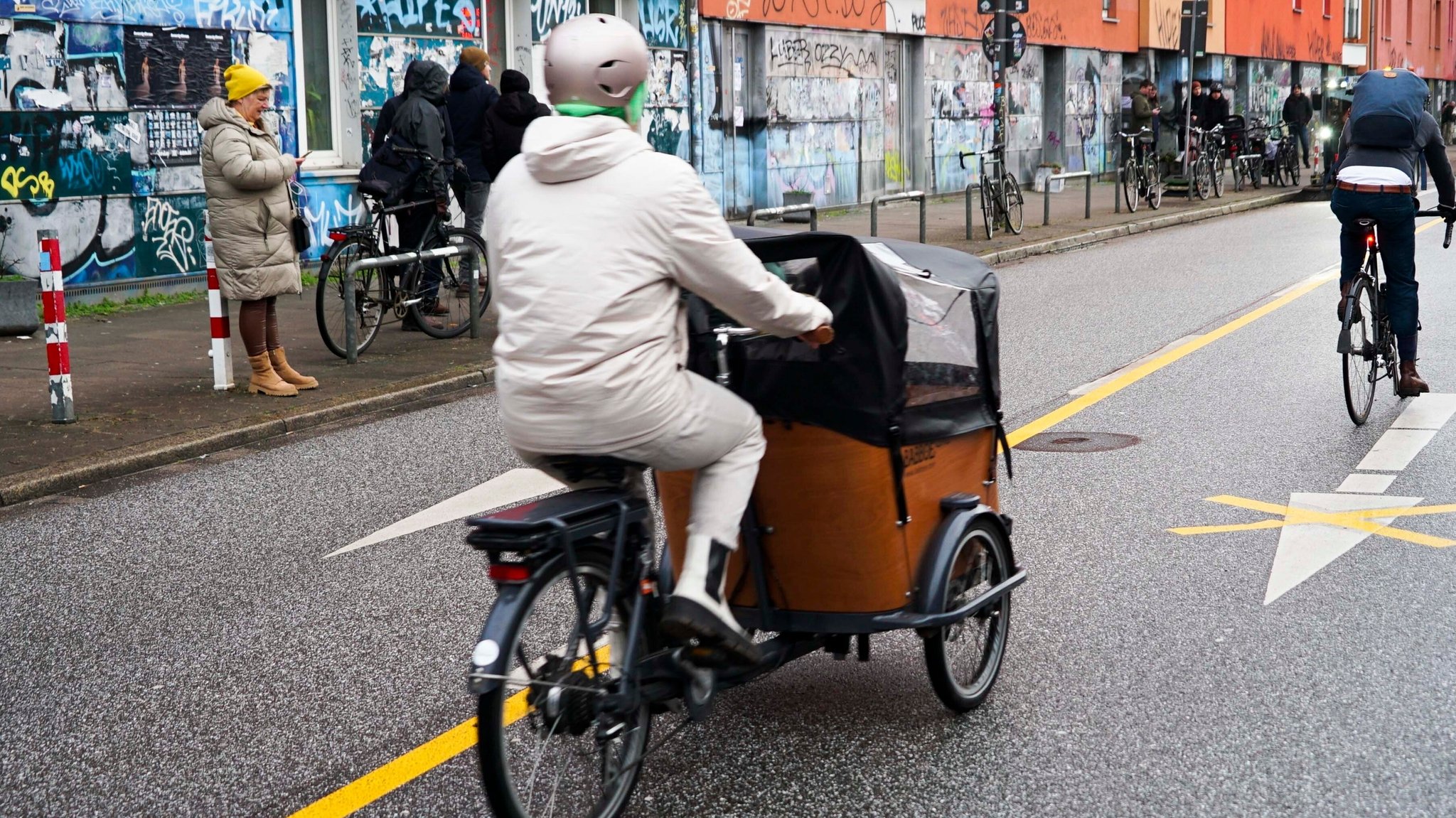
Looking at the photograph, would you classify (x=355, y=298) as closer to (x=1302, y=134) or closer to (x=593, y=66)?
(x=593, y=66)

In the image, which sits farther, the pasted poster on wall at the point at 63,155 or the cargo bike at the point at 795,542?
the pasted poster on wall at the point at 63,155

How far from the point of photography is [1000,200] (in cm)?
2120

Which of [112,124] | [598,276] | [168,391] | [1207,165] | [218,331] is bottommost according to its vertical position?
[168,391]

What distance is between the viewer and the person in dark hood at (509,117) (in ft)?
44.2

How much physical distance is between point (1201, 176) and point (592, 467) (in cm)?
2740

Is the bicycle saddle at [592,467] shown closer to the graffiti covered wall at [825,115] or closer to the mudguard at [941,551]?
the mudguard at [941,551]

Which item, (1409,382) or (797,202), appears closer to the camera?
(1409,382)

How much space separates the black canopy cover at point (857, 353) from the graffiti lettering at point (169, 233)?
1163cm

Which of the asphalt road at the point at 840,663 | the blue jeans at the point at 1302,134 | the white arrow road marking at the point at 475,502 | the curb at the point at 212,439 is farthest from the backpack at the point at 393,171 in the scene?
Answer: the blue jeans at the point at 1302,134

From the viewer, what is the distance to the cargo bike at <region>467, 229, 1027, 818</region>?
358 centimetres

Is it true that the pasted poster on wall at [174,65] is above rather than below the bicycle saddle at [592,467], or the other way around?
above

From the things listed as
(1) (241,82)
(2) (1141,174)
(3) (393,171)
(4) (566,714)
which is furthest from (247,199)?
(2) (1141,174)

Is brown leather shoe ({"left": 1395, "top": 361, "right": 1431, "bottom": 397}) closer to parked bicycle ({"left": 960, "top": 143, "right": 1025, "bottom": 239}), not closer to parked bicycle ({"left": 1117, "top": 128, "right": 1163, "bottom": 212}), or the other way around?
parked bicycle ({"left": 960, "top": 143, "right": 1025, "bottom": 239})

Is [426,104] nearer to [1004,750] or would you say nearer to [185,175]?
[185,175]
